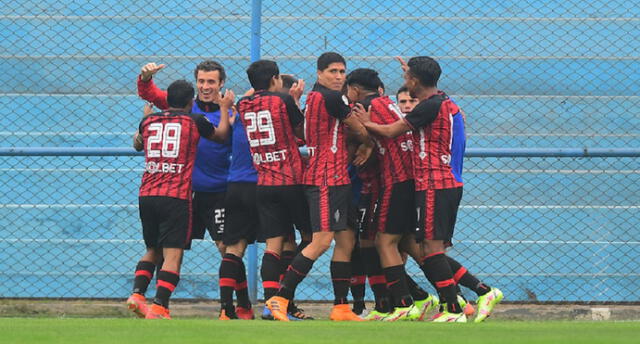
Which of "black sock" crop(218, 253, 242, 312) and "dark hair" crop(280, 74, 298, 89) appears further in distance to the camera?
"dark hair" crop(280, 74, 298, 89)

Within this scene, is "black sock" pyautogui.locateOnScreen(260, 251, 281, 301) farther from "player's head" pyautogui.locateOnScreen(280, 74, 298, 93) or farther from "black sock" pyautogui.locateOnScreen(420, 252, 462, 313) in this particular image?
"player's head" pyautogui.locateOnScreen(280, 74, 298, 93)

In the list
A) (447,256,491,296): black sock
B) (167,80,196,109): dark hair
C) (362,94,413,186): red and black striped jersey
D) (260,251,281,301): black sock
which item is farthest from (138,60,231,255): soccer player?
(447,256,491,296): black sock

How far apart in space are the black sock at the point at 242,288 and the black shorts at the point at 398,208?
1043 mm

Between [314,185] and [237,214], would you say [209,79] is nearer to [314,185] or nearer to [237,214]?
[237,214]

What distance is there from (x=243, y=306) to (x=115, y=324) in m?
1.78

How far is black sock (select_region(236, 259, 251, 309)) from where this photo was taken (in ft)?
22.9

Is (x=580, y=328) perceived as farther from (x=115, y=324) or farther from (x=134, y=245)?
(x=134, y=245)

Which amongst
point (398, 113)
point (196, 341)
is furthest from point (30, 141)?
point (196, 341)

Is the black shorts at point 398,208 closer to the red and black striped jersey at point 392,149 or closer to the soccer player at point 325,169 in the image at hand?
the red and black striped jersey at point 392,149

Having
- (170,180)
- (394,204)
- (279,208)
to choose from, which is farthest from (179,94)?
(394,204)

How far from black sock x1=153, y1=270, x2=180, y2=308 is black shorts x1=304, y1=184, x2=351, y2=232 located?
3.26 feet

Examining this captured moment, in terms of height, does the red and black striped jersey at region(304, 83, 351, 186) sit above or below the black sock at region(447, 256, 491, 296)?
above

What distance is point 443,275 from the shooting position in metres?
6.28

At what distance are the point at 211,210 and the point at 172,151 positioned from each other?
59cm
